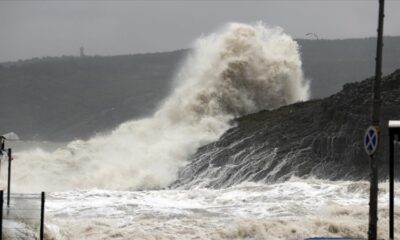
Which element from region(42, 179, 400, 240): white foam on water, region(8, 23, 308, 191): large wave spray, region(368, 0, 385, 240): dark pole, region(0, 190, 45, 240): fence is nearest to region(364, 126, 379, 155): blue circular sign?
region(368, 0, 385, 240): dark pole

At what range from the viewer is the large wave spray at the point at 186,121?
38344 millimetres

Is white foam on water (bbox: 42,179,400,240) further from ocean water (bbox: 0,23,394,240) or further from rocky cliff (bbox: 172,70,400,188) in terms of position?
rocky cliff (bbox: 172,70,400,188)

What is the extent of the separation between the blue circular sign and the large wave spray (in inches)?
891

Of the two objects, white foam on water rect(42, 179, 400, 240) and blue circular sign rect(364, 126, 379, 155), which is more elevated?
blue circular sign rect(364, 126, 379, 155)

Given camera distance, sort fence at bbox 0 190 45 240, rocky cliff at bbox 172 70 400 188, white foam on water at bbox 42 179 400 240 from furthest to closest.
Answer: rocky cliff at bbox 172 70 400 188 → white foam on water at bbox 42 179 400 240 → fence at bbox 0 190 45 240

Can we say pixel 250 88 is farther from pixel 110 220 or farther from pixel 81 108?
pixel 81 108

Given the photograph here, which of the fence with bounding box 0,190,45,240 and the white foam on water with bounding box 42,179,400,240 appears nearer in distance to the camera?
the fence with bounding box 0,190,45,240

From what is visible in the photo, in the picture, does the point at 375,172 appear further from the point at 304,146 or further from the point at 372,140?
the point at 304,146

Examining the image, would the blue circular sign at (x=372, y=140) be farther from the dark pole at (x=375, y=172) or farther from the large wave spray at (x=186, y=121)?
the large wave spray at (x=186, y=121)

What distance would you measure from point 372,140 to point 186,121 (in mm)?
33242

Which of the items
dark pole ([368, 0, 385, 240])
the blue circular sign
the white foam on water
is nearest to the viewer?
the blue circular sign

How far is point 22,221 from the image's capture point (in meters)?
16.2

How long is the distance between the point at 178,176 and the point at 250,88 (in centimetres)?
1343

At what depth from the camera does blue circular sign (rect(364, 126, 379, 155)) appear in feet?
42.4
